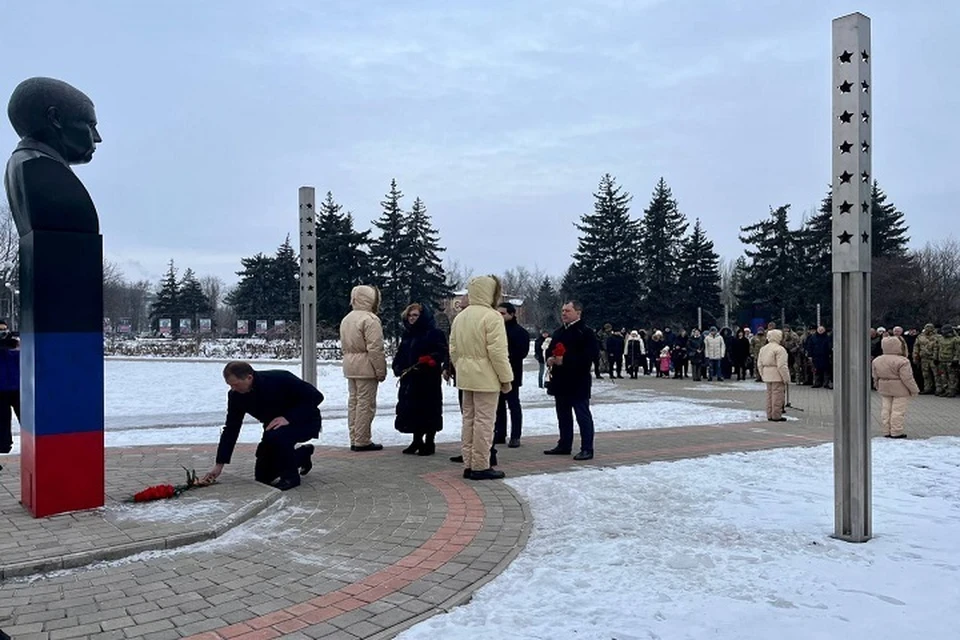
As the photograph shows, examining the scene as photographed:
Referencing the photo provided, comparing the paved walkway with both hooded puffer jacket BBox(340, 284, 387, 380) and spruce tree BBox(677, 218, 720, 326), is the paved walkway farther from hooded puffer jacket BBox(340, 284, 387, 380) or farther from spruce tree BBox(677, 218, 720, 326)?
spruce tree BBox(677, 218, 720, 326)

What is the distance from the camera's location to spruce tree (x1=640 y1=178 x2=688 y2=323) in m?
49.8

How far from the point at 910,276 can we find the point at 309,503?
3976cm

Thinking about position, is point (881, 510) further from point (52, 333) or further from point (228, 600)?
point (52, 333)

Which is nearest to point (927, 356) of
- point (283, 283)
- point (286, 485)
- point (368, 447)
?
point (368, 447)

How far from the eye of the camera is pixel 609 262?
49.5 m

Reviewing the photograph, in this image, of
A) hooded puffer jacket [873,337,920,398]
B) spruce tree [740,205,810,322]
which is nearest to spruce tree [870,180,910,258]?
spruce tree [740,205,810,322]

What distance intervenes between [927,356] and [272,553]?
17497 mm

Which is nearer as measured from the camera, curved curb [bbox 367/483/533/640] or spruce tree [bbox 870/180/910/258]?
curved curb [bbox 367/483/533/640]

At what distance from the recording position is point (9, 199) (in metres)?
5.89

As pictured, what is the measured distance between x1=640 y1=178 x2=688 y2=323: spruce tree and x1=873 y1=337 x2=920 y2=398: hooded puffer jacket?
39.7 meters

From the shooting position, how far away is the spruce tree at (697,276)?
50531 mm

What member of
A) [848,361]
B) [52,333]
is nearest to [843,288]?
[848,361]

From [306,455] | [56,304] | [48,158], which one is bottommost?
[306,455]

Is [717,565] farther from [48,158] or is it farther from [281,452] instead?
[48,158]
